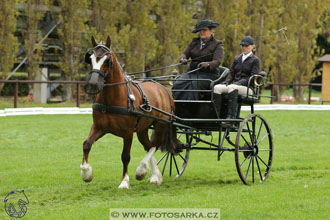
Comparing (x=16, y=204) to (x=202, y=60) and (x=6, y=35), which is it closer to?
(x=202, y=60)

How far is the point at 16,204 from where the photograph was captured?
272 inches

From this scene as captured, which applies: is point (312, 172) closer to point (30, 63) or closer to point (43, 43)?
point (30, 63)

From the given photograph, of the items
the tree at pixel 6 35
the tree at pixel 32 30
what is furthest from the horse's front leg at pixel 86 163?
the tree at pixel 32 30

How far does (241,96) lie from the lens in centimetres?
882

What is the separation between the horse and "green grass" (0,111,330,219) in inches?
17.4

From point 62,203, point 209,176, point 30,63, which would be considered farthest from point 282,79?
point 62,203

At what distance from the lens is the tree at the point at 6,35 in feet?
75.0

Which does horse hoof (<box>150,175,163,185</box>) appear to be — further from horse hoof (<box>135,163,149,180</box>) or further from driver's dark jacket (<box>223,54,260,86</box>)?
driver's dark jacket (<box>223,54,260,86</box>)

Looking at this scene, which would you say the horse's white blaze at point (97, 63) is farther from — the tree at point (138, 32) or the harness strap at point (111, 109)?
the tree at point (138, 32)

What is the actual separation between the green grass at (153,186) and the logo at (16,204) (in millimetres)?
78

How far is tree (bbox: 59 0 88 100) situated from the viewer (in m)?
24.7

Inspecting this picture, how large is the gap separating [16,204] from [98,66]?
1.78 metres

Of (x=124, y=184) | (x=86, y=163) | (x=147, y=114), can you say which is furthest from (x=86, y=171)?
(x=147, y=114)

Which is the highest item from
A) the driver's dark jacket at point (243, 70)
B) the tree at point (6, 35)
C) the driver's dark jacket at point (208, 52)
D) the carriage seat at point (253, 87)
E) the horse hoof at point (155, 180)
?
the tree at point (6, 35)
